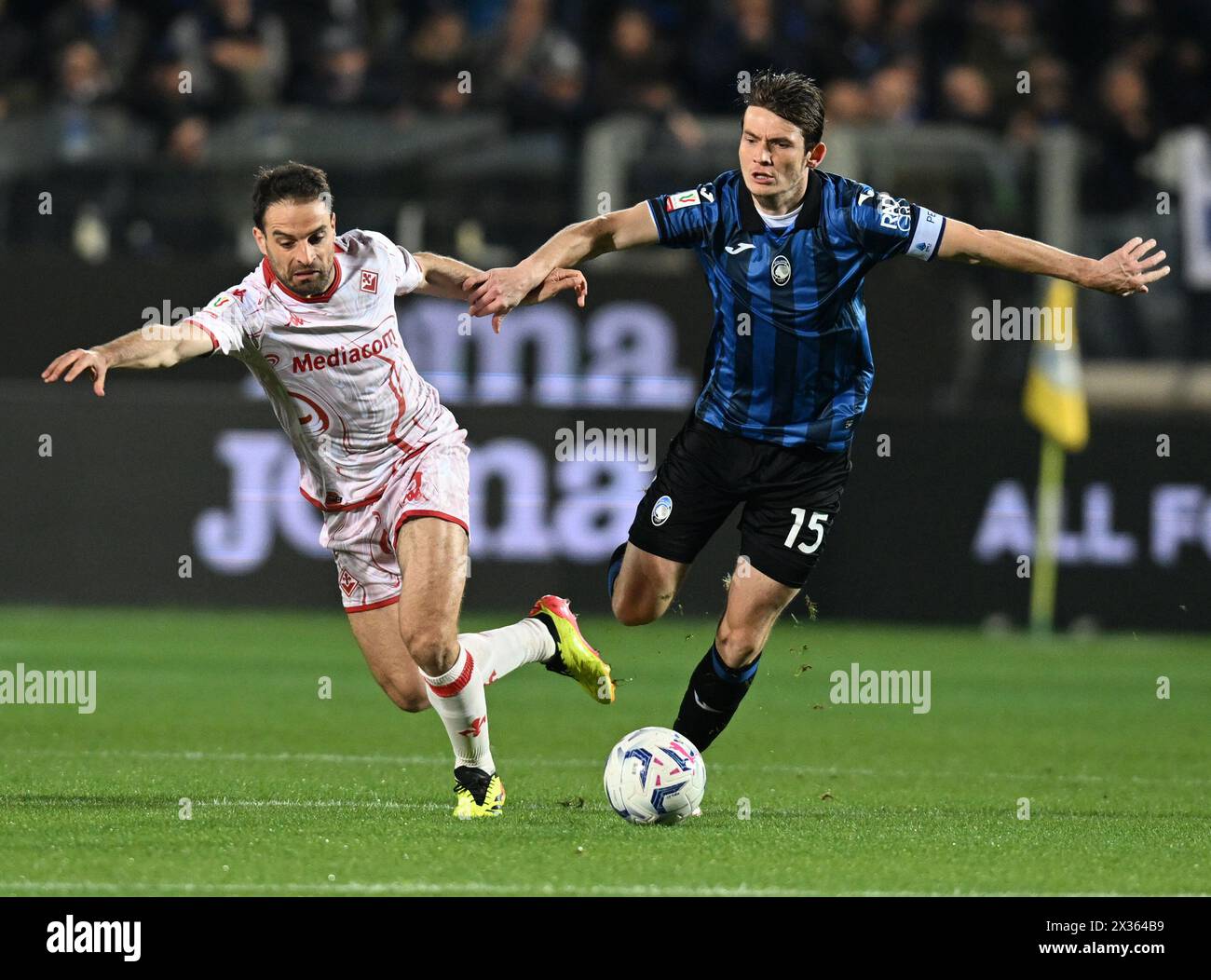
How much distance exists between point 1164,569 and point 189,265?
709 centimetres

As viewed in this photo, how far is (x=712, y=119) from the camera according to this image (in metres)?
16.7

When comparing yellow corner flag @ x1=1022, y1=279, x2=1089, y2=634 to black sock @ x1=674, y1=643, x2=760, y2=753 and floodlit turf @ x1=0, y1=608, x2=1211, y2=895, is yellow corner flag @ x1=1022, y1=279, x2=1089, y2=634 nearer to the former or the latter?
floodlit turf @ x1=0, y1=608, x2=1211, y2=895

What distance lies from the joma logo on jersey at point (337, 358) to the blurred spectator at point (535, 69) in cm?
876

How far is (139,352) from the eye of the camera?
22.0 feet

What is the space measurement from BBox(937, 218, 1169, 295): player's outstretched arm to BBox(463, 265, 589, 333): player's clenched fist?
4.43 ft

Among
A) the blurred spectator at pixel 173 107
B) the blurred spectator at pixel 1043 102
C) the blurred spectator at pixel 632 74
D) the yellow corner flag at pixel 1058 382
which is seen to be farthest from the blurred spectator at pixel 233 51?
the yellow corner flag at pixel 1058 382

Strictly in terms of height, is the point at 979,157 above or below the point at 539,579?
above

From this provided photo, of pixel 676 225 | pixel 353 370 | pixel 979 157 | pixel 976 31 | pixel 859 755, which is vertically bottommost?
pixel 859 755

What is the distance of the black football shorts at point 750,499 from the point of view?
789cm

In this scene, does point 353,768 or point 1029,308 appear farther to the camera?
point 1029,308

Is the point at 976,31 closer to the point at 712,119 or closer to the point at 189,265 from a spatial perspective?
the point at 712,119

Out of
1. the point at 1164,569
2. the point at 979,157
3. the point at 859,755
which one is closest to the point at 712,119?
the point at 979,157

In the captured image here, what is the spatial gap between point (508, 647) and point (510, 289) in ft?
5.18

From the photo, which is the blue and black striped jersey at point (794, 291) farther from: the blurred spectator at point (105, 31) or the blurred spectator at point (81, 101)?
the blurred spectator at point (105, 31)
